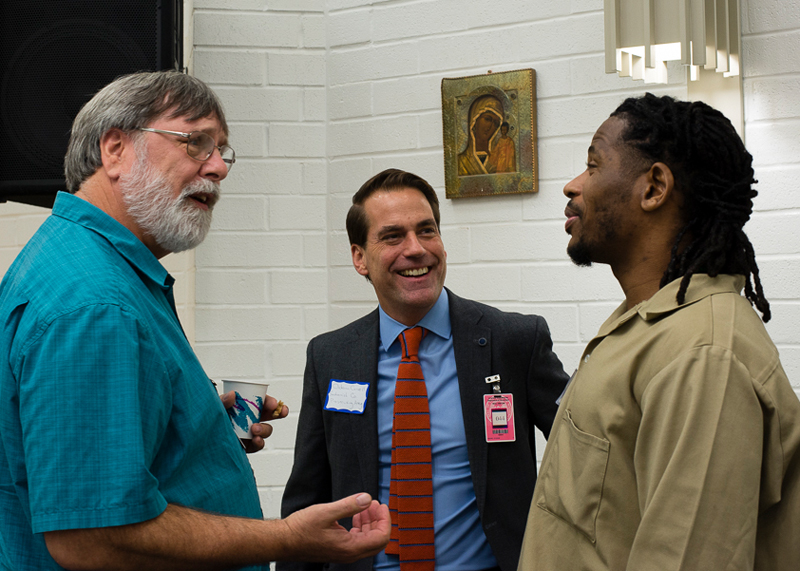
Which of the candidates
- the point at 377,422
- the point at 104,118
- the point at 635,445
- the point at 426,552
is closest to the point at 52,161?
the point at 104,118

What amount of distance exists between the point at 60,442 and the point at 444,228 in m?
1.92

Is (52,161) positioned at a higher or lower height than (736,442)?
higher

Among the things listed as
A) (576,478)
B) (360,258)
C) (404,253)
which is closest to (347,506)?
(576,478)

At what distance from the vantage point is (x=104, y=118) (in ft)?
4.22

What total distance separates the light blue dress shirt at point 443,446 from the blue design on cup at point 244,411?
324 millimetres

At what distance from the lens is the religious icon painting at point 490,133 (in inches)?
104

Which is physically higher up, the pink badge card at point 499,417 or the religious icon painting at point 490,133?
the religious icon painting at point 490,133

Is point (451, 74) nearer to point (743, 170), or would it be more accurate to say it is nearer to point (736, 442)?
point (743, 170)

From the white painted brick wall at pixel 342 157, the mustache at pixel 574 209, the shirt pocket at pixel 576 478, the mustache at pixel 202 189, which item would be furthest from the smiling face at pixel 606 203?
the white painted brick wall at pixel 342 157

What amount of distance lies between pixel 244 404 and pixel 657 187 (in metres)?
0.93

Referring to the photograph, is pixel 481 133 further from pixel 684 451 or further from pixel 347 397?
pixel 684 451

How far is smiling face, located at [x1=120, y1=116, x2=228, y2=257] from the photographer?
129cm

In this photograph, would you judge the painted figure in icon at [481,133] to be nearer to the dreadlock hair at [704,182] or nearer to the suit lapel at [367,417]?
the suit lapel at [367,417]

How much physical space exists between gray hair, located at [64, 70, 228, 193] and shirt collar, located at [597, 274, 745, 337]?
2.81 ft
